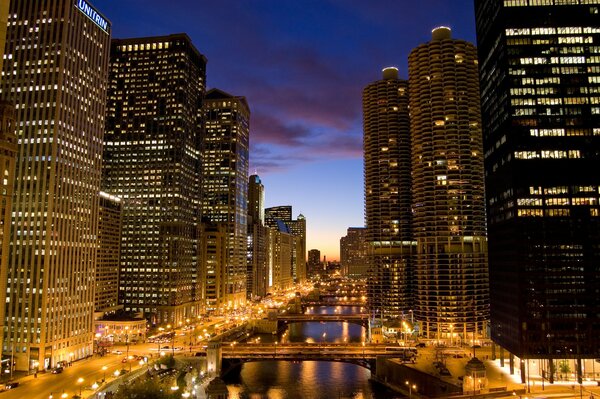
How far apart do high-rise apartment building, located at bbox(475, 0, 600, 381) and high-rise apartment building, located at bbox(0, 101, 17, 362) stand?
Answer: 387ft

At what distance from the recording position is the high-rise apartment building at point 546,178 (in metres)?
129

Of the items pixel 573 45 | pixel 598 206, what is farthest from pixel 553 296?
pixel 573 45

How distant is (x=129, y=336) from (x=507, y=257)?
128 metres

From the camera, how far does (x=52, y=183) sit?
149 metres

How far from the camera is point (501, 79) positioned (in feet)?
463


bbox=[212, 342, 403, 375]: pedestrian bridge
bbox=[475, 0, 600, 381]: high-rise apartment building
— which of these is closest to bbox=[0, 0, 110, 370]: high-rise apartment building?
bbox=[212, 342, 403, 375]: pedestrian bridge

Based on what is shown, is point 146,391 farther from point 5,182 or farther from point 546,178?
point 546,178

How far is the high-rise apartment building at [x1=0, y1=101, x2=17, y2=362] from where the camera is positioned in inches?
4606

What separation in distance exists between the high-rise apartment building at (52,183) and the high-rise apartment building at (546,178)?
119 metres

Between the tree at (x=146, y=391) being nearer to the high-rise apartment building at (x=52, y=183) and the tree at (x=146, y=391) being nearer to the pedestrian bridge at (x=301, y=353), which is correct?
the high-rise apartment building at (x=52, y=183)

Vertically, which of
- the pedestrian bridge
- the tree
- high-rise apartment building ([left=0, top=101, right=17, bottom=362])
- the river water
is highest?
high-rise apartment building ([left=0, top=101, right=17, bottom=362])

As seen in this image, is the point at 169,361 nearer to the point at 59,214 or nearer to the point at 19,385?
the point at 19,385

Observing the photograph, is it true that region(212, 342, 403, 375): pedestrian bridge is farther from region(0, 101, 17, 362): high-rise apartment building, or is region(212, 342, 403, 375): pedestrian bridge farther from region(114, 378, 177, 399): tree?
region(0, 101, 17, 362): high-rise apartment building

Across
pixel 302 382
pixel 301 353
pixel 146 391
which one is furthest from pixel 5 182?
pixel 301 353
